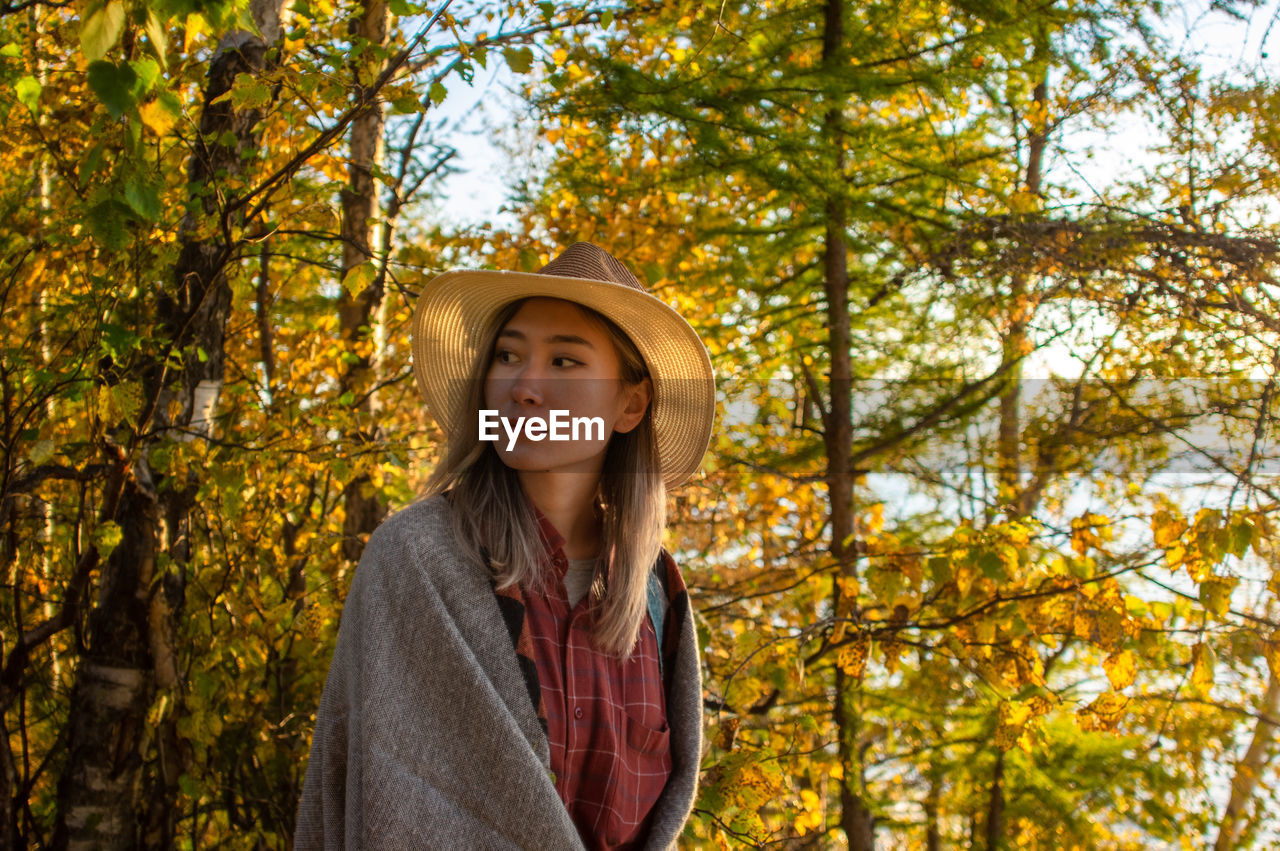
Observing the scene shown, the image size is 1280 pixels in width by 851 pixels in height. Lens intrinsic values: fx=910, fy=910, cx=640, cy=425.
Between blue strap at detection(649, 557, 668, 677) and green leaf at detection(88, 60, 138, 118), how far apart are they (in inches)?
49.1

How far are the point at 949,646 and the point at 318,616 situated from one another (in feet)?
6.47

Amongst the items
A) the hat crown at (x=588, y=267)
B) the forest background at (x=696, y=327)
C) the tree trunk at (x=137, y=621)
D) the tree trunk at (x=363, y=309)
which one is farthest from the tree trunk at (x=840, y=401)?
the tree trunk at (x=137, y=621)

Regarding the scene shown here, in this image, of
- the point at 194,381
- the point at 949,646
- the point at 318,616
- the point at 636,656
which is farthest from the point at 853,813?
the point at 194,381

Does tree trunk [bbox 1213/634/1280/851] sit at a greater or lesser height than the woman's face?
lesser

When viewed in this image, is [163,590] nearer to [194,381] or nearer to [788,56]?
[194,381]

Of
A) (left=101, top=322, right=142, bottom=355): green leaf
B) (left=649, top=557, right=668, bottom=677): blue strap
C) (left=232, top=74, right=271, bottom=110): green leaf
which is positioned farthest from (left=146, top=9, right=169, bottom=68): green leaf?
(left=649, top=557, right=668, bottom=677): blue strap

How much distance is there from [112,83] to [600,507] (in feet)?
3.77

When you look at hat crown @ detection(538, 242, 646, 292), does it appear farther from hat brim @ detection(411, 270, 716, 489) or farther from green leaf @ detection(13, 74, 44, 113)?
green leaf @ detection(13, 74, 44, 113)

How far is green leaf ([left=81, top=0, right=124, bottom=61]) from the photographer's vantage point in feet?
3.65

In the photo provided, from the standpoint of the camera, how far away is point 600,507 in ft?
6.37

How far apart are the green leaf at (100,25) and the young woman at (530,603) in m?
0.75

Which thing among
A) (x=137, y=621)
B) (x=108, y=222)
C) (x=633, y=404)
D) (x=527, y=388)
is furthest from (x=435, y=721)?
(x=137, y=621)

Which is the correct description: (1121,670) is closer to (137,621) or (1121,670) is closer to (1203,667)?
(1203,667)

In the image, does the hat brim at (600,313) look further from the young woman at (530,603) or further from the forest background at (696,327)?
the forest background at (696,327)
